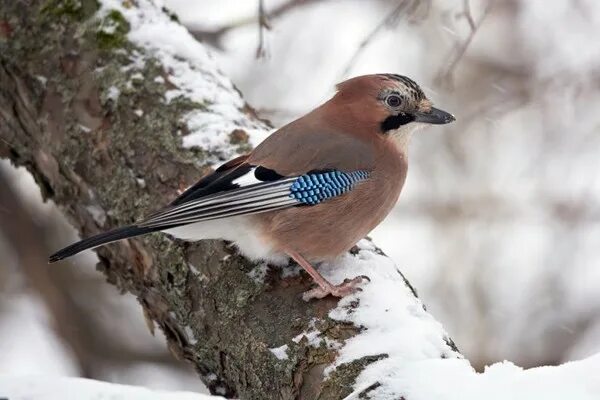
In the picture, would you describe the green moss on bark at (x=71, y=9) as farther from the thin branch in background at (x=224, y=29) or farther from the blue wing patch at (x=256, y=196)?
the blue wing patch at (x=256, y=196)

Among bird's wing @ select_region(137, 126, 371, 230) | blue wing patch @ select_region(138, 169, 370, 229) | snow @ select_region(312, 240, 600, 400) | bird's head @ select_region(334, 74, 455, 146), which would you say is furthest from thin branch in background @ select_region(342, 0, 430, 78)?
snow @ select_region(312, 240, 600, 400)

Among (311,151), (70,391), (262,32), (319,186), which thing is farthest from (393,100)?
(70,391)

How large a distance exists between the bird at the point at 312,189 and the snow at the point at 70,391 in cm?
136

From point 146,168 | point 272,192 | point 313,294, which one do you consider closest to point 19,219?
point 146,168

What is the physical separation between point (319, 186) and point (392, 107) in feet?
2.13

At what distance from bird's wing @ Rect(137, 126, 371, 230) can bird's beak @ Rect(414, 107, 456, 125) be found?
0.35 meters

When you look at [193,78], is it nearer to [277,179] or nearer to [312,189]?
[277,179]

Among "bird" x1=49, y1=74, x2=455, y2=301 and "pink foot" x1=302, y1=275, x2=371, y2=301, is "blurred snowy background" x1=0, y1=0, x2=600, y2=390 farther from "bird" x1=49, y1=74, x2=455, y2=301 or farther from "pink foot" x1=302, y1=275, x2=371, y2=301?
"pink foot" x1=302, y1=275, x2=371, y2=301

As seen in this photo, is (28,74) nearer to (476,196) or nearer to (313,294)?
(313,294)

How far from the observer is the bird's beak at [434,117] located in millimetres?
4391

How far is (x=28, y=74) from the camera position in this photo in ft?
15.3

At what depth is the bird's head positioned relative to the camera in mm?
4422

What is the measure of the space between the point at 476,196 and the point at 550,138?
751 mm

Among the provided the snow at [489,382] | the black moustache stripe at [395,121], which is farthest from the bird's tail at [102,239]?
the black moustache stripe at [395,121]
